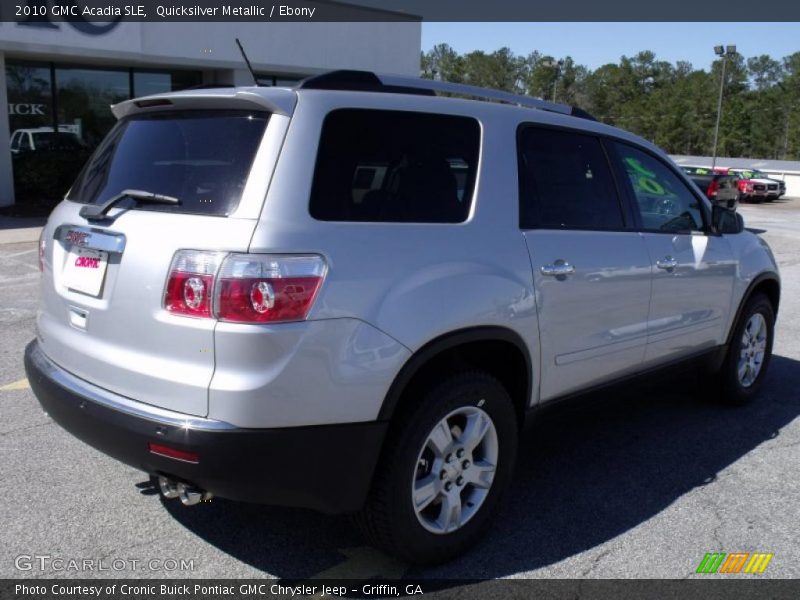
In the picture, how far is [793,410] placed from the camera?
5309mm

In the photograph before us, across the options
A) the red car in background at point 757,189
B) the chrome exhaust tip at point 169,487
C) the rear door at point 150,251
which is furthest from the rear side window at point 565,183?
the red car in background at point 757,189

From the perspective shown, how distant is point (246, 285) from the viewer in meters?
2.52

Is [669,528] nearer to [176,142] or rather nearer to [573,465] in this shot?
[573,465]

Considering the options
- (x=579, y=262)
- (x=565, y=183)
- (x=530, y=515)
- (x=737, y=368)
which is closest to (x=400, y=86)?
(x=565, y=183)

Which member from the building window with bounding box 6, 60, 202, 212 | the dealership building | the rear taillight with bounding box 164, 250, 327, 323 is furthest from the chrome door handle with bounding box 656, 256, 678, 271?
the dealership building

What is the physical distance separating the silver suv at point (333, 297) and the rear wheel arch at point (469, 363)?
0.01 meters

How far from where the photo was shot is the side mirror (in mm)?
4746

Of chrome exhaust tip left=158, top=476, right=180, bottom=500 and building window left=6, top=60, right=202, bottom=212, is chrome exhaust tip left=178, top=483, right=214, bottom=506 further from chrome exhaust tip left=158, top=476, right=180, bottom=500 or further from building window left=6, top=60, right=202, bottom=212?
building window left=6, top=60, right=202, bottom=212

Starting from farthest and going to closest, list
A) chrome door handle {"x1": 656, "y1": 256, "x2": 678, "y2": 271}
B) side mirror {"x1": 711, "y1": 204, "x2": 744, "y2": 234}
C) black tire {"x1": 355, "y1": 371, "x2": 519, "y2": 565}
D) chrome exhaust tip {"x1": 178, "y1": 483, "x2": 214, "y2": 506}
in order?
side mirror {"x1": 711, "y1": 204, "x2": 744, "y2": 234} < chrome door handle {"x1": 656, "y1": 256, "x2": 678, "y2": 271} < black tire {"x1": 355, "y1": 371, "x2": 519, "y2": 565} < chrome exhaust tip {"x1": 178, "y1": 483, "x2": 214, "y2": 506}

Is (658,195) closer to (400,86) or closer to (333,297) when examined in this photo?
(400,86)

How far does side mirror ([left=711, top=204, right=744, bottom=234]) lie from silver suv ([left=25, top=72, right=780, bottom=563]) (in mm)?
1271

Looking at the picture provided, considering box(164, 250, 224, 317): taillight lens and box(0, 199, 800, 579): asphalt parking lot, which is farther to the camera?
Answer: box(0, 199, 800, 579): asphalt parking lot

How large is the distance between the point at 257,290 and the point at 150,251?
0.48 metres

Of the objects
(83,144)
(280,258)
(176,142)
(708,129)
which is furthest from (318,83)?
(708,129)
